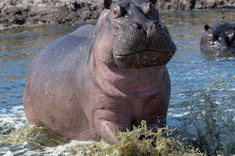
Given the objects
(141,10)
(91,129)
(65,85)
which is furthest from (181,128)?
(141,10)

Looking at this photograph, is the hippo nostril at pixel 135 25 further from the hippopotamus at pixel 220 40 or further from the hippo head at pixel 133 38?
the hippopotamus at pixel 220 40

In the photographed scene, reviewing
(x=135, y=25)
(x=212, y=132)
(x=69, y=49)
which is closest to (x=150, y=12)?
(x=135, y=25)

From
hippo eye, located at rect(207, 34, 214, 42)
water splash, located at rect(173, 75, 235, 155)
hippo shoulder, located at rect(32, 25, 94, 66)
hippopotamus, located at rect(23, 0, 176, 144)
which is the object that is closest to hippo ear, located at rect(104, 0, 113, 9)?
hippopotamus, located at rect(23, 0, 176, 144)

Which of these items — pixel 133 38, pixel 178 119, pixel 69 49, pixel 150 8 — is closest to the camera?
pixel 133 38

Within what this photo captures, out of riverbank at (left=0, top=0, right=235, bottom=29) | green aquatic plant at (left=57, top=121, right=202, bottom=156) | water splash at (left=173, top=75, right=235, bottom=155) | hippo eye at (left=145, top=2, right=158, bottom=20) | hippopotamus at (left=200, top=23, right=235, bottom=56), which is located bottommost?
riverbank at (left=0, top=0, right=235, bottom=29)

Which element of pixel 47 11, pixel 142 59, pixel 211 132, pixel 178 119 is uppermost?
pixel 142 59

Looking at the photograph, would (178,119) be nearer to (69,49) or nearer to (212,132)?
(212,132)

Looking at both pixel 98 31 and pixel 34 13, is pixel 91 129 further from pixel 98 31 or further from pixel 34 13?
pixel 34 13

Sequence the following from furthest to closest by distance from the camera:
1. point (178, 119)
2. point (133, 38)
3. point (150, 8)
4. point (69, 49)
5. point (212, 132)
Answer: point (178, 119) < point (69, 49) < point (212, 132) < point (150, 8) < point (133, 38)

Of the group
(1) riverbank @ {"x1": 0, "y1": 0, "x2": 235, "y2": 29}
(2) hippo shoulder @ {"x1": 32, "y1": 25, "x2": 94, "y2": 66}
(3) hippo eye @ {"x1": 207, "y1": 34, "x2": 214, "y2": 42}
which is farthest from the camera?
(1) riverbank @ {"x1": 0, "y1": 0, "x2": 235, "y2": 29}

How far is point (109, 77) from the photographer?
3078mm

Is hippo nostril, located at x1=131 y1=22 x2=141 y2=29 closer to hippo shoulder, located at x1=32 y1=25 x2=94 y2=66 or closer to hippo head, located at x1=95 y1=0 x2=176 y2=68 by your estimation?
hippo head, located at x1=95 y1=0 x2=176 y2=68

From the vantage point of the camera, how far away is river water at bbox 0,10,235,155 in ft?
10.7

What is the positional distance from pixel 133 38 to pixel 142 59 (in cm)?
17
